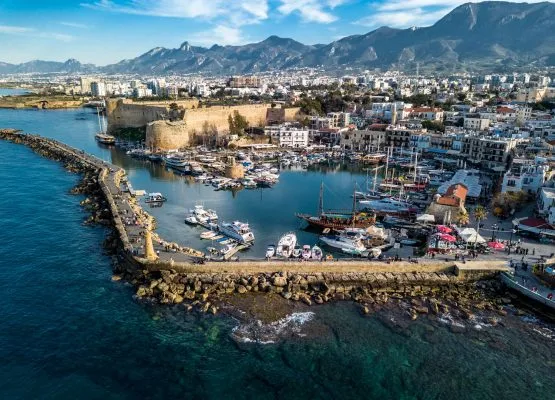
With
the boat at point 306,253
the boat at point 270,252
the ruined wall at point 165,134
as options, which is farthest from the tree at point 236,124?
the boat at point 306,253

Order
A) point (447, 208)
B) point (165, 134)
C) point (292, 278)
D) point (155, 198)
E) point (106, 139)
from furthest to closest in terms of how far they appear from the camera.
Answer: point (106, 139), point (165, 134), point (155, 198), point (447, 208), point (292, 278)

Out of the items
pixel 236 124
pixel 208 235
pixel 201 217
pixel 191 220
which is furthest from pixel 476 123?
pixel 208 235

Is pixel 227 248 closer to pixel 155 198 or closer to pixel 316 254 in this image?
pixel 316 254

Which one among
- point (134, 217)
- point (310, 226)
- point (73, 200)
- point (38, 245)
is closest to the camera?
point (38, 245)

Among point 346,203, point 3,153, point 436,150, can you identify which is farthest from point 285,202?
point 3,153

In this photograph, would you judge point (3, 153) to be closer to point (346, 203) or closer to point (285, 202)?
point (285, 202)

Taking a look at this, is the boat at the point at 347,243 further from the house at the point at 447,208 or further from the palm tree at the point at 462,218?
the palm tree at the point at 462,218

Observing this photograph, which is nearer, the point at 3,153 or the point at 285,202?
the point at 285,202
